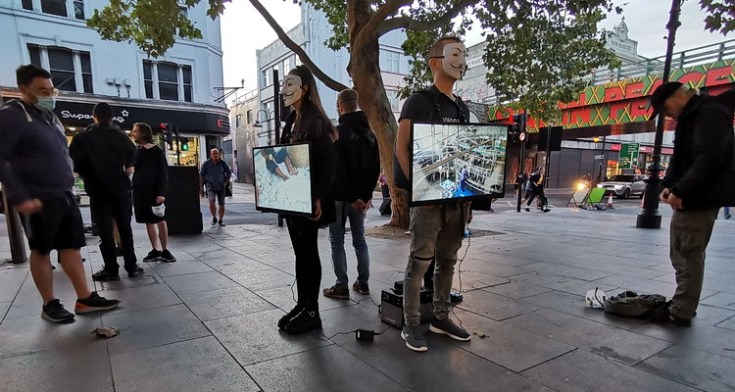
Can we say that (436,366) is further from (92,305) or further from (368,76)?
(368,76)

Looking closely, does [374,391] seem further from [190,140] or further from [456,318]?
[190,140]

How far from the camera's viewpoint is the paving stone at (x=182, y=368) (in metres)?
2.33

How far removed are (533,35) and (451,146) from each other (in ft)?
22.9

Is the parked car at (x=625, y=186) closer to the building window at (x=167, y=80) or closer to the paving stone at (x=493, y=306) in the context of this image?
the paving stone at (x=493, y=306)

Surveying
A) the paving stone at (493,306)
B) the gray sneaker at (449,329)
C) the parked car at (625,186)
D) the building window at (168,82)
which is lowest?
the parked car at (625,186)

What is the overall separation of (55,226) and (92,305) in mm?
778

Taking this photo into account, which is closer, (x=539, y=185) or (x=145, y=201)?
(x=145, y=201)

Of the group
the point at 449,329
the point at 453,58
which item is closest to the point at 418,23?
the point at 453,58

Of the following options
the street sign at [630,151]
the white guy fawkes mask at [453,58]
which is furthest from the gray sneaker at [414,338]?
the street sign at [630,151]

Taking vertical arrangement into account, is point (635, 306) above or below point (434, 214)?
below

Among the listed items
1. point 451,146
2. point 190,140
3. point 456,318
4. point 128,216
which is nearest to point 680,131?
→ point 451,146

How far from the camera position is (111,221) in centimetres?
458

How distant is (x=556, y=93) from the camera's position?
8.98 m

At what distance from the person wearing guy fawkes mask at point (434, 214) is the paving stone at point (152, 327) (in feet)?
5.31
